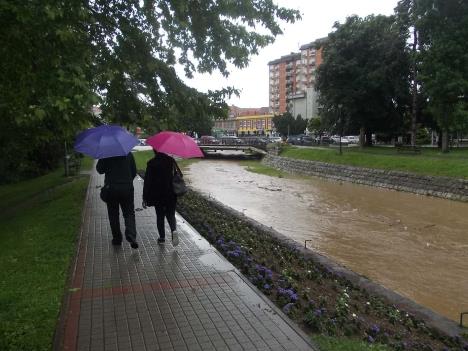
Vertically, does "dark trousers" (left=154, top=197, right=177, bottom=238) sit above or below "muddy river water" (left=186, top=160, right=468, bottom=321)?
above

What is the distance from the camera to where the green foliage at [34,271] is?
176 inches

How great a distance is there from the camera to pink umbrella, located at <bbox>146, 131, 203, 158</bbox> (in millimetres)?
7137

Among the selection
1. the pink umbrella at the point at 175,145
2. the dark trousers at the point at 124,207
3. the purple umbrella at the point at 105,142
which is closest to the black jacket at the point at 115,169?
the dark trousers at the point at 124,207

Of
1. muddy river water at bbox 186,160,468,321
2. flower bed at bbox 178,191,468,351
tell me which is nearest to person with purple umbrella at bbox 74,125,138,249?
flower bed at bbox 178,191,468,351

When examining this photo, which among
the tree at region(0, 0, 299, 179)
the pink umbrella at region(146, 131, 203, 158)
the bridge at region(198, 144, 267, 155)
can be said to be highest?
the tree at region(0, 0, 299, 179)

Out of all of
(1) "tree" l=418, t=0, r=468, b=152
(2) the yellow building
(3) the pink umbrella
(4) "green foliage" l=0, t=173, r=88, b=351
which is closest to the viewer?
(4) "green foliage" l=0, t=173, r=88, b=351

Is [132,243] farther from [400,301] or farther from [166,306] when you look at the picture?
[400,301]

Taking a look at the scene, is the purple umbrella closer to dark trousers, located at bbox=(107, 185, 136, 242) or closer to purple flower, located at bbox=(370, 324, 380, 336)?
dark trousers, located at bbox=(107, 185, 136, 242)

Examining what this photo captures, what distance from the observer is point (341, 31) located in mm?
37344

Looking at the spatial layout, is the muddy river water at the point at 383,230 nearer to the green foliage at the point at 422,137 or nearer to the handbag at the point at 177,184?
the handbag at the point at 177,184

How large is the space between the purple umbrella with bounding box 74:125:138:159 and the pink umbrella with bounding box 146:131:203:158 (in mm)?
346

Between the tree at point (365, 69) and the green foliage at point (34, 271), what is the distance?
89.2ft

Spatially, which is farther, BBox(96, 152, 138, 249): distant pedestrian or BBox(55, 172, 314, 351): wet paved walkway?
BBox(96, 152, 138, 249): distant pedestrian

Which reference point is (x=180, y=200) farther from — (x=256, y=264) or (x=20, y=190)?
(x=20, y=190)
